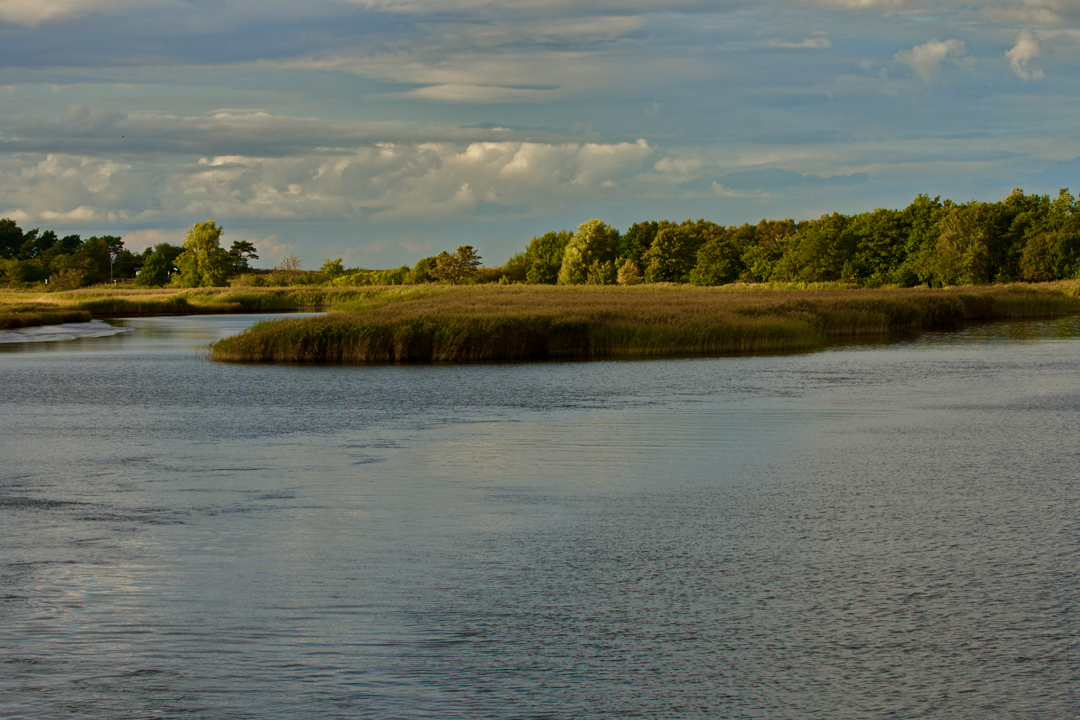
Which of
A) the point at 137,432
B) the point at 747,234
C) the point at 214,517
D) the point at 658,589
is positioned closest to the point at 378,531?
the point at 214,517

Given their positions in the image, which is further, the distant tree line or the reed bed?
the distant tree line

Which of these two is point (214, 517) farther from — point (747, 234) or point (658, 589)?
point (747, 234)

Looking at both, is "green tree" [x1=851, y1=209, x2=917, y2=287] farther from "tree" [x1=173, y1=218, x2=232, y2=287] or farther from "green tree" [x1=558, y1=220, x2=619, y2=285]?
"tree" [x1=173, y1=218, x2=232, y2=287]

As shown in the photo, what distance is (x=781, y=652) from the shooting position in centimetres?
606

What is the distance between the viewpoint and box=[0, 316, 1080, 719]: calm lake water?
5621 millimetres

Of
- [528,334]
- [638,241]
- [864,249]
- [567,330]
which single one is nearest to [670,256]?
[638,241]

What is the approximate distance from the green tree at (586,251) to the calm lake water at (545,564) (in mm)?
87539

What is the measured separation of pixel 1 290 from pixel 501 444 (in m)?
106

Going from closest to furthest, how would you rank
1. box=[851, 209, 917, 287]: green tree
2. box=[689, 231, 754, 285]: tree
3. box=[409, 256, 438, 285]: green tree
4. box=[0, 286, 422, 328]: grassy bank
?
box=[0, 286, 422, 328]: grassy bank < box=[851, 209, 917, 287]: green tree < box=[689, 231, 754, 285]: tree < box=[409, 256, 438, 285]: green tree

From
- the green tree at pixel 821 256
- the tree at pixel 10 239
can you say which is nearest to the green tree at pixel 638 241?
the green tree at pixel 821 256

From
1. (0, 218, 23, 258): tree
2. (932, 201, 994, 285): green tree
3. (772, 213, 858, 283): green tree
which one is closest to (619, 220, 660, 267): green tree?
(772, 213, 858, 283): green tree

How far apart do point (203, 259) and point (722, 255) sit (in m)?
61.9

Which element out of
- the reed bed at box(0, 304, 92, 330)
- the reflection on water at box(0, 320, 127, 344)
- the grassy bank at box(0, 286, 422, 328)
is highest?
the grassy bank at box(0, 286, 422, 328)

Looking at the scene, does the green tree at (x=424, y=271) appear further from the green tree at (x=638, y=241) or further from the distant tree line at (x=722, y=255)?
the green tree at (x=638, y=241)
